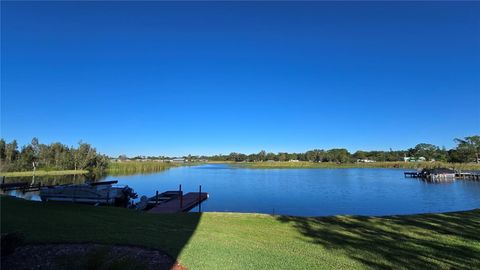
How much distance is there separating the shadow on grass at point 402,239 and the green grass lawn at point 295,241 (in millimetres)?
19

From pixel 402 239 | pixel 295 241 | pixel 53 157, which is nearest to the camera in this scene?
pixel 295 241

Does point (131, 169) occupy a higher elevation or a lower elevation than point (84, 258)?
higher

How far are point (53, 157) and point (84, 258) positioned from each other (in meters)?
83.6

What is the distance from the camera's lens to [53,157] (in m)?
79.5

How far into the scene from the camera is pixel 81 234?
8680mm

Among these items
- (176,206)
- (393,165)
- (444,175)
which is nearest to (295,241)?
(176,206)

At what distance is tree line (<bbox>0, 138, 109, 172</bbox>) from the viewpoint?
7056 cm

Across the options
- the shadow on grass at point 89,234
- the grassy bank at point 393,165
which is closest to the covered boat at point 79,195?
the shadow on grass at point 89,234

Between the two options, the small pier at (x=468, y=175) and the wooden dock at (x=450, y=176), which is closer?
the wooden dock at (x=450, y=176)

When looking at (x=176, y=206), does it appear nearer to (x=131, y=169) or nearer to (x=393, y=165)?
(x=131, y=169)

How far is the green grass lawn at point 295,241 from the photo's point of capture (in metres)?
7.03

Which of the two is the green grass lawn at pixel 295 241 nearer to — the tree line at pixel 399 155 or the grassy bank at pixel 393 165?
the grassy bank at pixel 393 165

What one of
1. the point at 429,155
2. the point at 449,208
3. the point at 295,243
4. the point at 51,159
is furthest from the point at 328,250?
the point at 429,155

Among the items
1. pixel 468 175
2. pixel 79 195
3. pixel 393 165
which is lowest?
pixel 468 175
